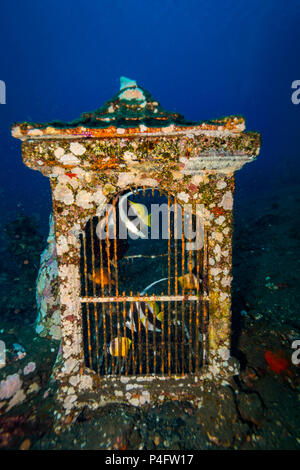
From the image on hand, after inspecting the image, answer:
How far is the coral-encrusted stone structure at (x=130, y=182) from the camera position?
2314 mm

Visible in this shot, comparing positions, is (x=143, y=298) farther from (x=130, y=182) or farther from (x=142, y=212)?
(x=130, y=182)

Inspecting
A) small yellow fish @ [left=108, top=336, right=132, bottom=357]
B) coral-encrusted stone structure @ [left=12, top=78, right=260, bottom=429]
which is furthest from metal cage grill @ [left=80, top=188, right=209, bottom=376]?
coral-encrusted stone structure @ [left=12, top=78, right=260, bottom=429]

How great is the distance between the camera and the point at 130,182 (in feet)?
8.28

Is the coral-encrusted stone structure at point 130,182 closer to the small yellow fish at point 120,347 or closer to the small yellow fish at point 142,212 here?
the small yellow fish at point 120,347

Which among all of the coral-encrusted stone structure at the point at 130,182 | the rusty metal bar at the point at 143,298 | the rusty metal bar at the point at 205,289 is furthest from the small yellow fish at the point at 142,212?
the rusty metal bar at the point at 143,298

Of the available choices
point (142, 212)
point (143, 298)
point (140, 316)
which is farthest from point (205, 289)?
point (142, 212)

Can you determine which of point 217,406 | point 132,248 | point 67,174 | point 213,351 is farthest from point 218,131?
point 132,248

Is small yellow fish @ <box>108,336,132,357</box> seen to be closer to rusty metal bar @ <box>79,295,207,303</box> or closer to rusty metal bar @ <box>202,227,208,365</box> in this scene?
rusty metal bar @ <box>79,295,207,303</box>

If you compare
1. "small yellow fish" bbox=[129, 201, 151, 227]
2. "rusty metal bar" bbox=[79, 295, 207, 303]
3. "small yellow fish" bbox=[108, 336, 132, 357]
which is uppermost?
"small yellow fish" bbox=[129, 201, 151, 227]

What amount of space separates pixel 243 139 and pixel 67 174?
1.97m

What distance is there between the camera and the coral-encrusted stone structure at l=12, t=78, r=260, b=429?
7.59ft
